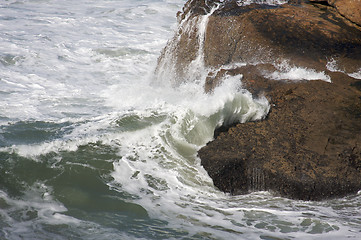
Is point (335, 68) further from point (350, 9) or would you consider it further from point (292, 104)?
point (350, 9)

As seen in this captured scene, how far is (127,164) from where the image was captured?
3.98 meters

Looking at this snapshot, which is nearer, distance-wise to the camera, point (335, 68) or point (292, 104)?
point (292, 104)

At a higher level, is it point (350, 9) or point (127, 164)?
point (350, 9)

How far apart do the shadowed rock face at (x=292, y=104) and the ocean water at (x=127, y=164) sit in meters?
0.12

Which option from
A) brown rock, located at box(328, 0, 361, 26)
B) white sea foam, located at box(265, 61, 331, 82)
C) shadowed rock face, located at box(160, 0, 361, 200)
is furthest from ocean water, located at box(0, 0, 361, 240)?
brown rock, located at box(328, 0, 361, 26)

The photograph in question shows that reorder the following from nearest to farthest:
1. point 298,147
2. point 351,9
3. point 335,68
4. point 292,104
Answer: point 298,147
point 292,104
point 335,68
point 351,9

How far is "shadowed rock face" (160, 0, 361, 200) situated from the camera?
358 cm

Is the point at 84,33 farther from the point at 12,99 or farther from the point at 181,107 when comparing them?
the point at 181,107

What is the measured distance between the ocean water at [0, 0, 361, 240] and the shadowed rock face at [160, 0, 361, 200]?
0.12 meters

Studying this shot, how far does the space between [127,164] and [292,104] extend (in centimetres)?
176

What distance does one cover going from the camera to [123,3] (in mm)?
15117

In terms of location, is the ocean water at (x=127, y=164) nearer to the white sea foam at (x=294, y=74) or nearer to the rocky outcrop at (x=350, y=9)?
the white sea foam at (x=294, y=74)

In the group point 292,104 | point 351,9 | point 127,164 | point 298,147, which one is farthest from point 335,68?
point 127,164

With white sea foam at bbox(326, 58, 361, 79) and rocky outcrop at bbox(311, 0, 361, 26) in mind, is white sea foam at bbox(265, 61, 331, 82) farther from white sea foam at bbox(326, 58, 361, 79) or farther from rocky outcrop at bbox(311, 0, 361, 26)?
rocky outcrop at bbox(311, 0, 361, 26)
